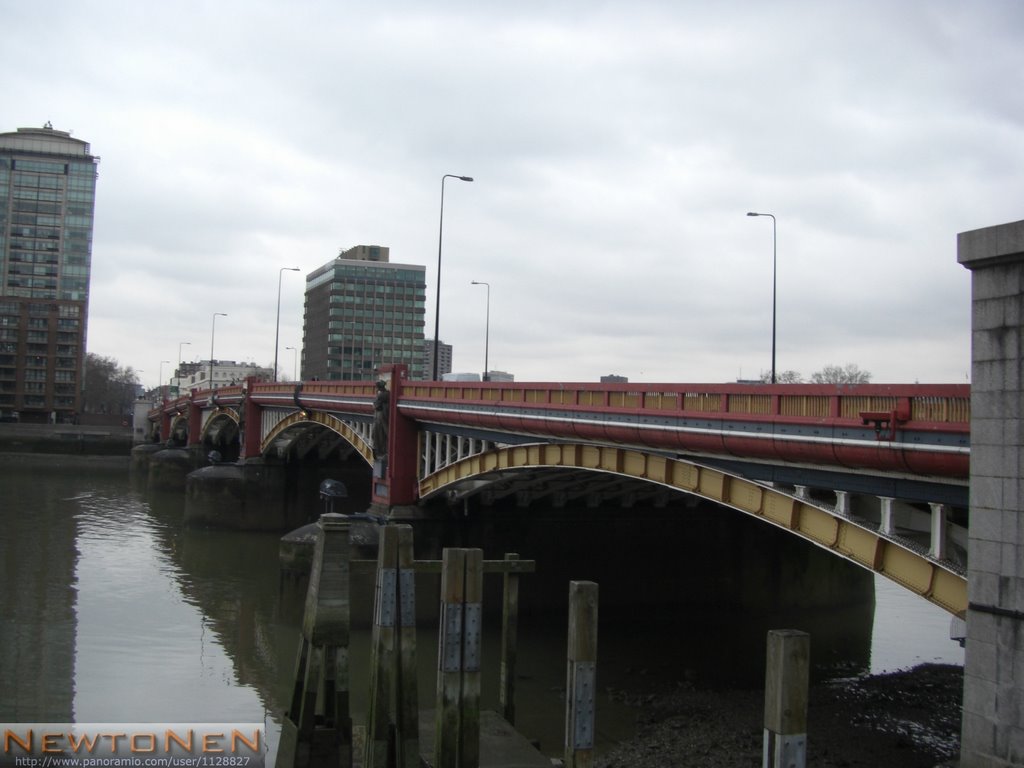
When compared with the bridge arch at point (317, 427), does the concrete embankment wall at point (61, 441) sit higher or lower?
lower

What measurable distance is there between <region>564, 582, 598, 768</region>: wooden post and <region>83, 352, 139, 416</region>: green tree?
4827 inches

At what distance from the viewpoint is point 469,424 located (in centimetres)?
2170

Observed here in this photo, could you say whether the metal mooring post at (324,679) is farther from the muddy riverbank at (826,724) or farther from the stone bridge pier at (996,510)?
the stone bridge pier at (996,510)

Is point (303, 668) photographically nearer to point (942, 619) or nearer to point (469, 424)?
point (469, 424)

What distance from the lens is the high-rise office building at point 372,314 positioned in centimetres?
11425

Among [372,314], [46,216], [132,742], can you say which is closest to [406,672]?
[132,742]

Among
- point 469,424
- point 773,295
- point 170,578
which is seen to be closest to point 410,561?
point 469,424

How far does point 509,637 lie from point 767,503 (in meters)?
4.16

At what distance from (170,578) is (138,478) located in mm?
41449

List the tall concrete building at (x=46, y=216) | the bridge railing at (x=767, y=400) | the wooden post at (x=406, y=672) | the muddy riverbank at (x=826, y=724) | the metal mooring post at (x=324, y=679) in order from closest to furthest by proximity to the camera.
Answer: the bridge railing at (x=767, y=400) → the wooden post at (x=406, y=672) → the metal mooring post at (x=324, y=679) → the muddy riverbank at (x=826, y=724) → the tall concrete building at (x=46, y=216)

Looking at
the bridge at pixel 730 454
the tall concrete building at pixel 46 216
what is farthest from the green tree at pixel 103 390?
the bridge at pixel 730 454

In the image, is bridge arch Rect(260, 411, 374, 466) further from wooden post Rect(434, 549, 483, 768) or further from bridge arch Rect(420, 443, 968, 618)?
wooden post Rect(434, 549, 483, 768)

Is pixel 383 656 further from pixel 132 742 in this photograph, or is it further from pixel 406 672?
pixel 132 742

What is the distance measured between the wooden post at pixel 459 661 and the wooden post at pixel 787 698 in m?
4.45
